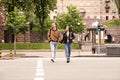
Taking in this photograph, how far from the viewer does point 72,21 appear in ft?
336

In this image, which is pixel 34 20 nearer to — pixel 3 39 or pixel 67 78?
pixel 3 39

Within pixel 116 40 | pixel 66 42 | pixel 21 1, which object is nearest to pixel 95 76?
pixel 66 42

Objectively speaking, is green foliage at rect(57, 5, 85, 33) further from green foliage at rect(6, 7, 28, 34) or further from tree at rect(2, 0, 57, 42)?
green foliage at rect(6, 7, 28, 34)

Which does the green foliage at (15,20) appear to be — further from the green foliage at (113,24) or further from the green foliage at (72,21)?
the green foliage at (113,24)

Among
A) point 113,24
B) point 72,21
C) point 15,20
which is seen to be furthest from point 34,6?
point 113,24

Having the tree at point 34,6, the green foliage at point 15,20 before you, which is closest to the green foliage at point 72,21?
the tree at point 34,6

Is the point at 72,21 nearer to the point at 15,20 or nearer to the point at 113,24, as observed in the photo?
the point at 113,24

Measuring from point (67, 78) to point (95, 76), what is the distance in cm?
115

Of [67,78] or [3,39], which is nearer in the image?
[67,78]

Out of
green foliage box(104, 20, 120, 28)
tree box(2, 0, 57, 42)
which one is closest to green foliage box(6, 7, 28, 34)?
tree box(2, 0, 57, 42)

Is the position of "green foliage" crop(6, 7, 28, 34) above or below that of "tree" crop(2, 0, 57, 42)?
below

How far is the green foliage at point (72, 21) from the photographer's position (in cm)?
10162

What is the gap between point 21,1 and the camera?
246ft

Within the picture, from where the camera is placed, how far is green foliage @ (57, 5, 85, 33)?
333 ft
